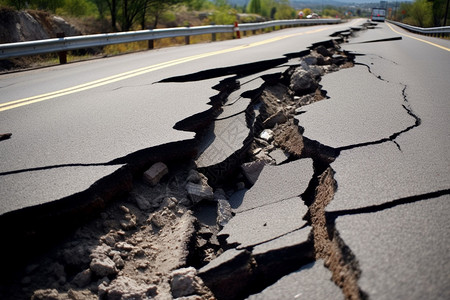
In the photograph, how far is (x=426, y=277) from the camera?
1377mm

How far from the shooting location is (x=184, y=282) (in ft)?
6.06

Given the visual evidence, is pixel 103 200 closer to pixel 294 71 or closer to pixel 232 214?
pixel 232 214

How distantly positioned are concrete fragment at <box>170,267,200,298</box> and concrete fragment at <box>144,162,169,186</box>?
839mm

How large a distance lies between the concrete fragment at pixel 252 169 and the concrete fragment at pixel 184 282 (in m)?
1.19

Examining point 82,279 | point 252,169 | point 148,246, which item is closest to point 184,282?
point 148,246

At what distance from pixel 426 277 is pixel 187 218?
1.45 metres

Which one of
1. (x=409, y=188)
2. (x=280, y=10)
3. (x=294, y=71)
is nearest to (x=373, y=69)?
(x=294, y=71)

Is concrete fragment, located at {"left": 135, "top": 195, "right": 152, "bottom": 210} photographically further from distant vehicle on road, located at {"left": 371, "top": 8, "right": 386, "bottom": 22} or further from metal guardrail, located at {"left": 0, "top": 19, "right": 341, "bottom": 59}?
distant vehicle on road, located at {"left": 371, "top": 8, "right": 386, "bottom": 22}

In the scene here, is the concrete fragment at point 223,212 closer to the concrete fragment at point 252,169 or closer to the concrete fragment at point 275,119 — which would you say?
the concrete fragment at point 252,169

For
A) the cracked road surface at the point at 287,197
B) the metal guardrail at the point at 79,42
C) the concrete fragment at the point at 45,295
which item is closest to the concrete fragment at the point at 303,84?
the cracked road surface at the point at 287,197

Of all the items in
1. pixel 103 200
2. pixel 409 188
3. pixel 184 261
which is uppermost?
pixel 409 188

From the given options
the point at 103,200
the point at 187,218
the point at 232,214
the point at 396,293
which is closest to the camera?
the point at 396,293

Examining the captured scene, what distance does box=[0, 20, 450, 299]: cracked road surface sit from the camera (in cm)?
155

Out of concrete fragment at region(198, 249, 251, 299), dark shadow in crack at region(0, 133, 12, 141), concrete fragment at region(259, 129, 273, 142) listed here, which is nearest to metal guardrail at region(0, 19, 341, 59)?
dark shadow in crack at region(0, 133, 12, 141)
